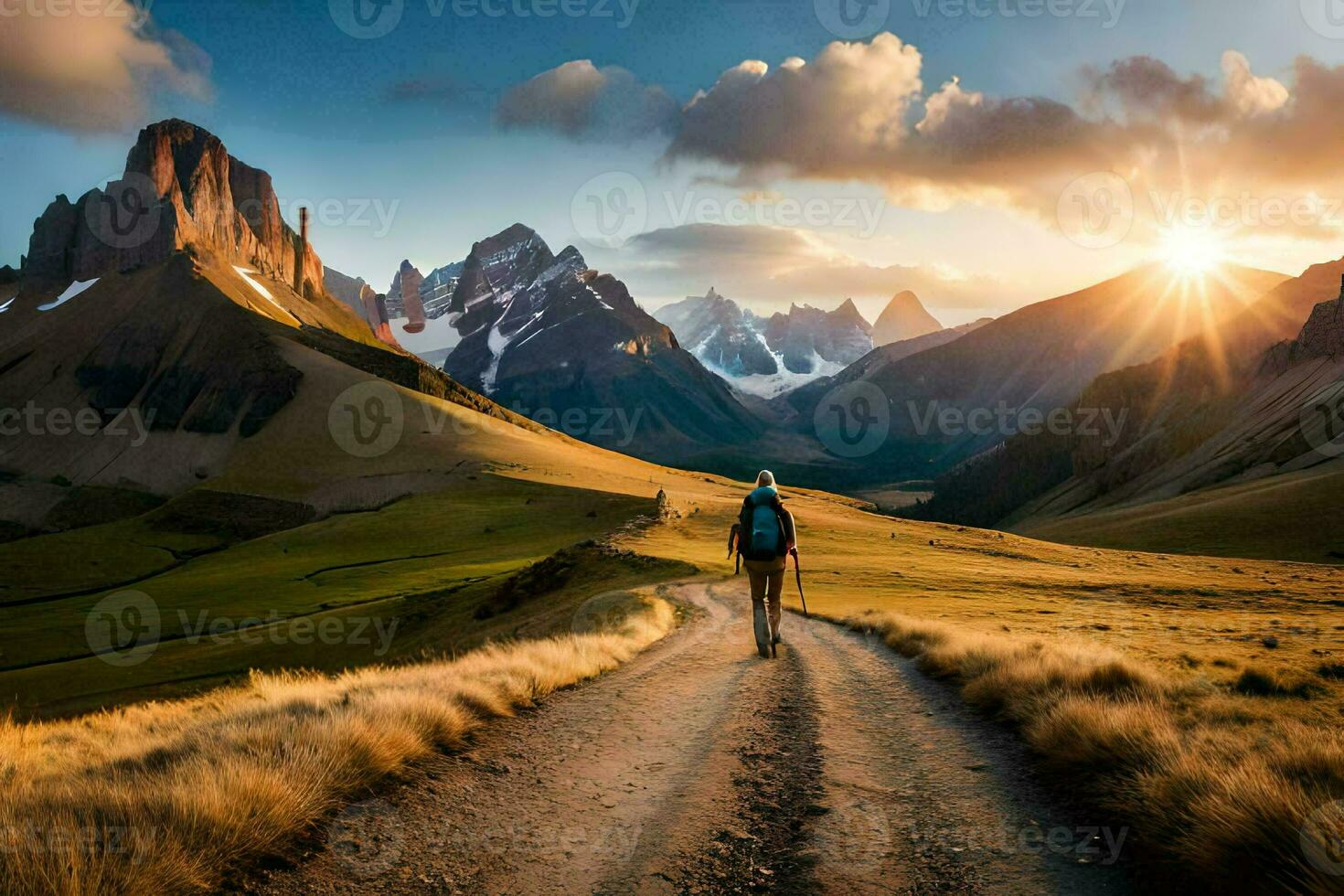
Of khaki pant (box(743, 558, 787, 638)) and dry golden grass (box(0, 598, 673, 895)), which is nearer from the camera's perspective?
dry golden grass (box(0, 598, 673, 895))

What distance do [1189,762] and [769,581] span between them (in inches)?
419

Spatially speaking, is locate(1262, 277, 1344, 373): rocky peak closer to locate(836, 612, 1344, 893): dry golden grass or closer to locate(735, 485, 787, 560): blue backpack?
locate(735, 485, 787, 560): blue backpack

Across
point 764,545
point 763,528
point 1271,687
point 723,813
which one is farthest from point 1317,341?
point 723,813

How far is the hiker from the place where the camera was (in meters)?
15.7

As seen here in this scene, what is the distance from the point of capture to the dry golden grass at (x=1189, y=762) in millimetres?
4961

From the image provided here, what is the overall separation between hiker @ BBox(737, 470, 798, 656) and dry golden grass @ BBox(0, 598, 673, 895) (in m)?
5.27

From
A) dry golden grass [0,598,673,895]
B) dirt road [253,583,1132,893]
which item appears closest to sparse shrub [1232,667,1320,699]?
dirt road [253,583,1132,893]

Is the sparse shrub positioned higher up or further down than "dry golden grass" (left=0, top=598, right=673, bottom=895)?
further down

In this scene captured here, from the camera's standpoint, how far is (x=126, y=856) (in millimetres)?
4879

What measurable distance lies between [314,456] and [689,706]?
6530 inches

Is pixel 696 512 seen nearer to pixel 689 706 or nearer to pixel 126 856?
pixel 689 706

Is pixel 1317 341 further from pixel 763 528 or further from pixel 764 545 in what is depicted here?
pixel 764 545

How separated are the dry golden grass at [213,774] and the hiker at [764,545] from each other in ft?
17.3

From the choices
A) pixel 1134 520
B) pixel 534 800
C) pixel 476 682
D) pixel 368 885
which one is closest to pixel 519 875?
pixel 368 885
